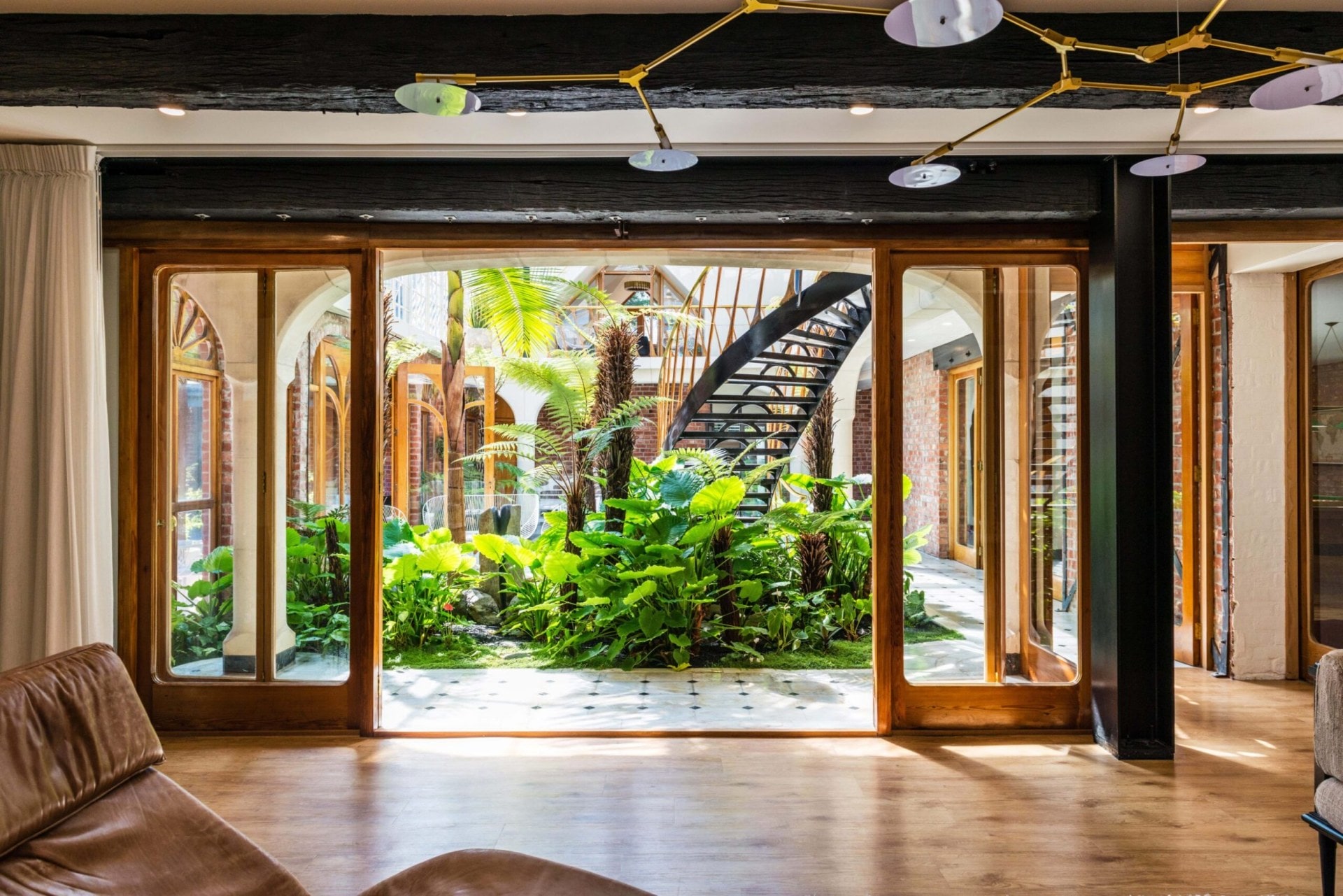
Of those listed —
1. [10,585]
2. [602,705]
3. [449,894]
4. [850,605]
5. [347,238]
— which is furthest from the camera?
[850,605]

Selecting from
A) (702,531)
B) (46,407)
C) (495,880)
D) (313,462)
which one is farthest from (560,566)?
(495,880)

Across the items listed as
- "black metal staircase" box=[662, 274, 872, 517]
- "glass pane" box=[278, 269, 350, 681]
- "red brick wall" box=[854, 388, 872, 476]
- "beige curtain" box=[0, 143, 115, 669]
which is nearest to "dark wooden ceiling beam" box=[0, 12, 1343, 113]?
"beige curtain" box=[0, 143, 115, 669]

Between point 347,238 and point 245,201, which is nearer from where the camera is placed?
point 245,201

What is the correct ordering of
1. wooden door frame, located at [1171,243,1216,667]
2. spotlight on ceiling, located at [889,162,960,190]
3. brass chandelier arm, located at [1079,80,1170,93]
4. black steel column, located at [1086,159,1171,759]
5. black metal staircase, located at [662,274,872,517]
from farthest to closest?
1. black metal staircase, located at [662,274,872,517]
2. wooden door frame, located at [1171,243,1216,667]
3. black steel column, located at [1086,159,1171,759]
4. spotlight on ceiling, located at [889,162,960,190]
5. brass chandelier arm, located at [1079,80,1170,93]

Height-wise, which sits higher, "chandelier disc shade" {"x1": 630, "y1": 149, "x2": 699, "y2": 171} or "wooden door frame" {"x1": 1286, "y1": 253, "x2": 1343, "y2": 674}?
"chandelier disc shade" {"x1": 630, "y1": 149, "x2": 699, "y2": 171}

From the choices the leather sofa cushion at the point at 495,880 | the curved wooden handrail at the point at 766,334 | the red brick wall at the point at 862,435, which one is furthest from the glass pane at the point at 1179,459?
the red brick wall at the point at 862,435

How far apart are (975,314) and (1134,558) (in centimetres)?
125

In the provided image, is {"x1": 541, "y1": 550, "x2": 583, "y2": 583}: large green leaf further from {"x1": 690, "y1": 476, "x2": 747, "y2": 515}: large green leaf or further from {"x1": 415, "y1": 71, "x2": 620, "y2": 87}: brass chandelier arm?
{"x1": 415, "y1": 71, "x2": 620, "y2": 87}: brass chandelier arm

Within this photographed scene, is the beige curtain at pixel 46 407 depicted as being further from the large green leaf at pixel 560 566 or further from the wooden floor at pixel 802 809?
the large green leaf at pixel 560 566

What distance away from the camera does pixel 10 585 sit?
3.06 metres

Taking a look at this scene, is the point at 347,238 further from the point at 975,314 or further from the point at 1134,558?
the point at 1134,558

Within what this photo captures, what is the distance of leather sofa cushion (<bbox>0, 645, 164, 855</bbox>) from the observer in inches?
57.2

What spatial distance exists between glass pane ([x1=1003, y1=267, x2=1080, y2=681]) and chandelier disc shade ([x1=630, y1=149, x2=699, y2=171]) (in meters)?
1.98

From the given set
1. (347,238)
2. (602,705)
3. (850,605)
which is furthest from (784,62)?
(850,605)
